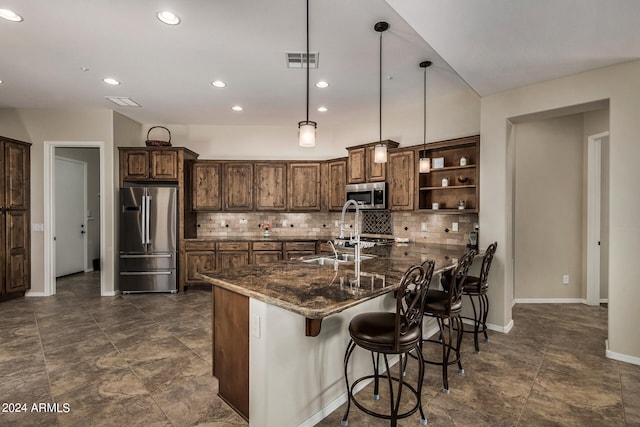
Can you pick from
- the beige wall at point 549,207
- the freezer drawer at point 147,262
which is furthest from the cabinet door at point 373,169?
the freezer drawer at point 147,262

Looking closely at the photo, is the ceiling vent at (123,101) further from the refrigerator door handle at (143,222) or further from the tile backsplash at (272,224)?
the tile backsplash at (272,224)

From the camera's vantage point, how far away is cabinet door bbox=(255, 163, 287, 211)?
579 cm

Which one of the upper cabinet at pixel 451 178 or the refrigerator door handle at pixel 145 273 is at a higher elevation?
the upper cabinet at pixel 451 178

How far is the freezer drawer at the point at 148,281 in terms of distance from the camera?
518 cm

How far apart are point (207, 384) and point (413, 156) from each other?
3.73m

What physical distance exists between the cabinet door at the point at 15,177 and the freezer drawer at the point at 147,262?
1.65 metres

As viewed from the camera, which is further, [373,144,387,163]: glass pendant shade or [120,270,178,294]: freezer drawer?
[120,270,178,294]: freezer drawer

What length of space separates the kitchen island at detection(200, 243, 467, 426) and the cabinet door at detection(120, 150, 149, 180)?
152 inches

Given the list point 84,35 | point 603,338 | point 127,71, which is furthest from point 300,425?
point 127,71

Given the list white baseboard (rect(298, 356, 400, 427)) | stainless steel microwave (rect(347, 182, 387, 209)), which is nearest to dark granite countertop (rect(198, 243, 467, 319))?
white baseboard (rect(298, 356, 400, 427))

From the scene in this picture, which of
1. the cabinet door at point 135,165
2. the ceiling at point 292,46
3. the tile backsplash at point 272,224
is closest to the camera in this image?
the ceiling at point 292,46

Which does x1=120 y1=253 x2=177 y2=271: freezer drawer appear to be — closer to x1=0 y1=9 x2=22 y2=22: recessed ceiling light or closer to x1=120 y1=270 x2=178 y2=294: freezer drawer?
x1=120 y1=270 x2=178 y2=294: freezer drawer

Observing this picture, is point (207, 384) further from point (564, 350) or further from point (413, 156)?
point (413, 156)

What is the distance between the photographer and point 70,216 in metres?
6.66
